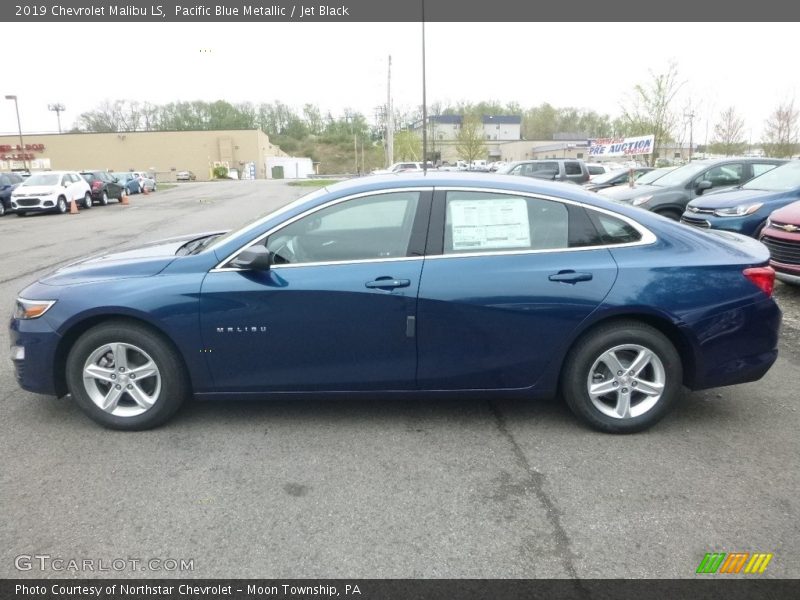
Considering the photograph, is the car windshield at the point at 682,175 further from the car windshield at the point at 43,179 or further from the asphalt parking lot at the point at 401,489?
the car windshield at the point at 43,179

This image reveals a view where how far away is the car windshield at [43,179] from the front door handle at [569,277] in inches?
961

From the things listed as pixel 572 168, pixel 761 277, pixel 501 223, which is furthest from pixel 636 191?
pixel 501 223

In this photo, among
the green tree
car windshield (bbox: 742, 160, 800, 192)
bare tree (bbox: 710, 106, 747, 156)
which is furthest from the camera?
the green tree

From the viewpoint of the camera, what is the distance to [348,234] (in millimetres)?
3871

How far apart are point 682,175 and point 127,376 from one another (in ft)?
37.4

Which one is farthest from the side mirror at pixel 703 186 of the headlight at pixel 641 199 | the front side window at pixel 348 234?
the front side window at pixel 348 234

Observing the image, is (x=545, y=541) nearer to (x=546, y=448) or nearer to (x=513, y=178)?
(x=546, y=448)

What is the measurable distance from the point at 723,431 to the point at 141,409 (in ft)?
12.2

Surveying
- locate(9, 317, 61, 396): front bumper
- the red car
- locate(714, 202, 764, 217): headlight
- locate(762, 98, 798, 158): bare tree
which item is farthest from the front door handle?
locate(762, 98, 798, 158): bare tree

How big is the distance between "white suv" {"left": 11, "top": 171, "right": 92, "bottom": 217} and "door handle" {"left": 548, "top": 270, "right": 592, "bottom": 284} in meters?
23.3

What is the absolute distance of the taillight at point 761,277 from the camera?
366 cm

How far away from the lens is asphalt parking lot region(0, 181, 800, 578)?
2.61 m

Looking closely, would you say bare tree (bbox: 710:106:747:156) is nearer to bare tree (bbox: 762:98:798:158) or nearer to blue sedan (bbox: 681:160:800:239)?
bare tree (bbox: 762:98:798:158)

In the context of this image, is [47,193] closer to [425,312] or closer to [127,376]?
[127,376]
